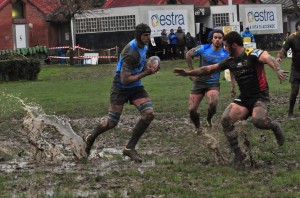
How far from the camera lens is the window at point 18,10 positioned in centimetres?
4700

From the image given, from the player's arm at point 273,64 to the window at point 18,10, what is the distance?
132 ft

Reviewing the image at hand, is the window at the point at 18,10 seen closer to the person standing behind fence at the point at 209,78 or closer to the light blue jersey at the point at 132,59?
the person standing behind fence at the point at 209,78

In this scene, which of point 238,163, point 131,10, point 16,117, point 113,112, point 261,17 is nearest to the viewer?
point 238,163

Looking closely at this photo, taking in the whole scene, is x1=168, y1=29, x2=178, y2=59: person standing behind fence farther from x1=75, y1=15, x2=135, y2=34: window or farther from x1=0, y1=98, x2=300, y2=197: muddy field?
x1=0, y1=98, x2=300, y2=197: muddy field

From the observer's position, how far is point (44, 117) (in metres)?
9.76

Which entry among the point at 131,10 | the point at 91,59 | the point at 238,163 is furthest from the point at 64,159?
the point at 131,10

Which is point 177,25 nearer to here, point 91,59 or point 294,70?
point 91,59

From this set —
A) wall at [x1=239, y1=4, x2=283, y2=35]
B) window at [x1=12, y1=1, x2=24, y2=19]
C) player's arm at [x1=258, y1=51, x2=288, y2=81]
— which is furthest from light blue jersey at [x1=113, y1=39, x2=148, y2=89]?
wall at [x1=239, y1=4, x2=283, y2=35]

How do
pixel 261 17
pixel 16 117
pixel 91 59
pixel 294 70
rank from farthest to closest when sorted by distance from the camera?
pixel 261 17, pixel 91 59, pixel 16 117, pixel 294 70

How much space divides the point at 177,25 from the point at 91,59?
7441mm

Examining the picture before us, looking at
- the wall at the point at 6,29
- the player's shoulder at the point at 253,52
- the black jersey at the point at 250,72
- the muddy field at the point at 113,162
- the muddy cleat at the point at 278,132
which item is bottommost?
the muddy field at the point at 113,162

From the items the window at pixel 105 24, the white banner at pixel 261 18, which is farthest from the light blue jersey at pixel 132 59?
the white banner at pixel 261 18

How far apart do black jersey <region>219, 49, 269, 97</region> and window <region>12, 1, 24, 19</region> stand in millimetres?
40060

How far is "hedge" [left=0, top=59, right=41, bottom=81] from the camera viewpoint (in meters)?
27.9
